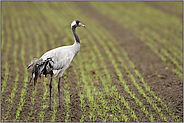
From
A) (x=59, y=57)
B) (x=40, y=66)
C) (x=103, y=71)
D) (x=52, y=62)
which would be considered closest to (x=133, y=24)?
(x=103, y=71)

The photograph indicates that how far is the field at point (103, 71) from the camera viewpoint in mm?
6312

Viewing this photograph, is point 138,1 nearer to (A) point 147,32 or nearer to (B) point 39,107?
(A) point 147,32

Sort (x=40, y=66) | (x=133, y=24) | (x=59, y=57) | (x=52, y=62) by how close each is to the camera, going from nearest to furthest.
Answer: (x=40, y=66) → (x=52, y=62) → (x=59, y=57) → (x=133, y=24)

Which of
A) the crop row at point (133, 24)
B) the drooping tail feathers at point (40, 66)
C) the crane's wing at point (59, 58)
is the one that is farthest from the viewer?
the crop row at point (133, 24)

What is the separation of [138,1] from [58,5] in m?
11.9

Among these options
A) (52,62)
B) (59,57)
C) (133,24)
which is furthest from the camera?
(133,24)

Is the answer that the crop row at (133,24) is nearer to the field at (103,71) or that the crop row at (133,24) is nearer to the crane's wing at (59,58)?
the field at (103,71)

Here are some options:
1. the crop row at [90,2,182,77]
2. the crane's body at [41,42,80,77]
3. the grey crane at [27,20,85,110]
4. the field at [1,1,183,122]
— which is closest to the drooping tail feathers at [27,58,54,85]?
the grey crane at [27,20,85,110]

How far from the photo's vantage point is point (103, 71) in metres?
9.52

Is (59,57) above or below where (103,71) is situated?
above


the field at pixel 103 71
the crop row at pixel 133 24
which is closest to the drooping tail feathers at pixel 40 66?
the field at pixel 103 71

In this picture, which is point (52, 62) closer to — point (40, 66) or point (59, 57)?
point (59, 57)

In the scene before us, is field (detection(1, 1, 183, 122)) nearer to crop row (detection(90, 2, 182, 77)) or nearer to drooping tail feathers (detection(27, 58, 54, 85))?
crop row (detection(90, 2, 182, 77))

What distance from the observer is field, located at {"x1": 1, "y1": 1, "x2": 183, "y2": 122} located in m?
6.31
